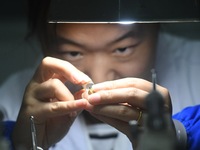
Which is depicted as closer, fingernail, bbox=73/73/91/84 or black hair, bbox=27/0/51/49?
fingernail, bbox=73/73/91/84

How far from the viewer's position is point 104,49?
1235 millimetres

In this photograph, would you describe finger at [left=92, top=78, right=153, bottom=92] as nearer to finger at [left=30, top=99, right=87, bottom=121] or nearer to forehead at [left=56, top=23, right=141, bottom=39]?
finger at [left=30, top=99, right=87, bottom=121]

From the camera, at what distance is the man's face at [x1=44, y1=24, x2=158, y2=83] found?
1218 millimetres

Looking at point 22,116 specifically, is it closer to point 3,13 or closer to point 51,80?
point 51,80

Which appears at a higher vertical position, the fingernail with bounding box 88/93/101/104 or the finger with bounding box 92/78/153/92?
the finger with bounding box 92/78/153/92

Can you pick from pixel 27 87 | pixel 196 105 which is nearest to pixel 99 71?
pixel 27 87

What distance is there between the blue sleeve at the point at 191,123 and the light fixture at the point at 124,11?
0.37m

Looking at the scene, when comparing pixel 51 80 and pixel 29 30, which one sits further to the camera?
pixel 29 30

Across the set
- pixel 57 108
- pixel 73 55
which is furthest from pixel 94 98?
pixel 73 55

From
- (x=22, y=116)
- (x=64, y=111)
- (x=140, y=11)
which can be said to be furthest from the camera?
(x=22, y=116)

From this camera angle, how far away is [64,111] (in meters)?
1.03

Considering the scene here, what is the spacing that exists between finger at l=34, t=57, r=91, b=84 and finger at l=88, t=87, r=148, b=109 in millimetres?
86

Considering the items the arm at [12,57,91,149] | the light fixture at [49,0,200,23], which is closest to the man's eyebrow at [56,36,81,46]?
the arm at [12,57,91,149]

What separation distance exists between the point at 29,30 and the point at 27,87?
0.71ft
